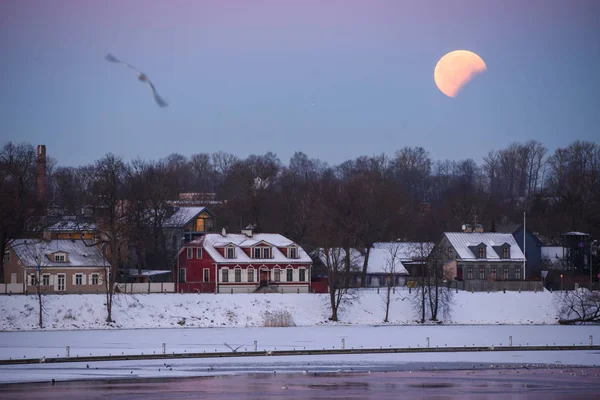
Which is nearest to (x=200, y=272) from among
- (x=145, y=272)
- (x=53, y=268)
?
(x=145, y=272)

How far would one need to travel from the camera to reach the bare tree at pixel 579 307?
3014 inches

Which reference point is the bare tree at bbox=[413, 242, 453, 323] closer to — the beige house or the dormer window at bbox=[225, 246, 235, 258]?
the dormer window at bbox=[225, 246, 235, 258]

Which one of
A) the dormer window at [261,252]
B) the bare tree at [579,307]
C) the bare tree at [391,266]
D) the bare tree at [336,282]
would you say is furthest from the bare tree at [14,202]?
the bare tree at [579,307]

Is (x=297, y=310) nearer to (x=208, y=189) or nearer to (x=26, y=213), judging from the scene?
(x=26, y=213)

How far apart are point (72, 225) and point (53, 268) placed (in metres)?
19.0

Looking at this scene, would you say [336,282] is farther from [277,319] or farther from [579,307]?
[579,307]

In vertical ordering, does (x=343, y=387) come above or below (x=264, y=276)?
below

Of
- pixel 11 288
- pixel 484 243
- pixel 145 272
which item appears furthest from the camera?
pixel 484 243

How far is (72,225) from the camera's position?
10031cm

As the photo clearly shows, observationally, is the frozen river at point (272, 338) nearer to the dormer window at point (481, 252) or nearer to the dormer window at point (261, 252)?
the dormer window at point (261, 252)

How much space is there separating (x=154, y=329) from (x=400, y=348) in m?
20.6

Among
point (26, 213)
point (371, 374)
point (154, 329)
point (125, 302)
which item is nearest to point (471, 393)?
point (371, 374)

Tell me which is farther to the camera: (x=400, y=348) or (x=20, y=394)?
(x=400, y=348)

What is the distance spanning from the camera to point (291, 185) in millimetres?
142125
